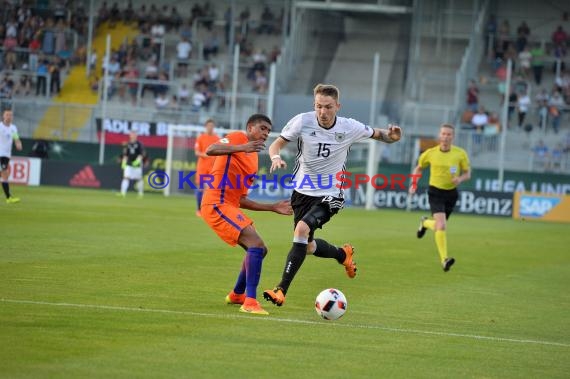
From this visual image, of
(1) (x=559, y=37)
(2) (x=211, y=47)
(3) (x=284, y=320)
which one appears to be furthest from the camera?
(2) (x=211, y=47)

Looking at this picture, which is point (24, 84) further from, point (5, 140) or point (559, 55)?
point (559, 55)

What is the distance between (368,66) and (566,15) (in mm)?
9327

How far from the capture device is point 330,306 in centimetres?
1021

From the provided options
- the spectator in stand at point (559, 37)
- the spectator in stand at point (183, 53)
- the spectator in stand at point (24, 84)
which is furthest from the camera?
the spectator in stand at point (183, 53)

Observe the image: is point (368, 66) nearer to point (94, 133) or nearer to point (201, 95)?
point (201, 95)

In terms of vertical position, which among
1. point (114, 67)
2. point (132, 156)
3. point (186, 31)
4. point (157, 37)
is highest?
point (186, 31)

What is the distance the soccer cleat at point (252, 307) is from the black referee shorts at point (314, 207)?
118 cm

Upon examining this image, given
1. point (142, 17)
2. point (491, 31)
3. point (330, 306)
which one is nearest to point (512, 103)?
point (491, 31)

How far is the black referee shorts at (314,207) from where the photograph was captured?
11.4 meters

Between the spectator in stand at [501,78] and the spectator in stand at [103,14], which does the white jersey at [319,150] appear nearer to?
the spectator in stand at [501,78]

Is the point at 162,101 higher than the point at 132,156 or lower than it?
higher

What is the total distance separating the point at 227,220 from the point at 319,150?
1405mm

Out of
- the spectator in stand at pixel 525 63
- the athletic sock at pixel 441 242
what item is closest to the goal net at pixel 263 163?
the spectator in stand at pixel 525 63

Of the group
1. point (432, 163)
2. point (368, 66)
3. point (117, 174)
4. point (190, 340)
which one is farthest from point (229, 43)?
point (190, 340)
